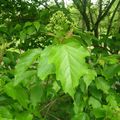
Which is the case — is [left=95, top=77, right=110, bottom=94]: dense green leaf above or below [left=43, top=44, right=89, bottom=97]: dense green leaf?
below

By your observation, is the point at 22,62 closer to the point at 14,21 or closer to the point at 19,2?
the point at 14,21

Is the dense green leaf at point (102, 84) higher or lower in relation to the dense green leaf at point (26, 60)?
lower

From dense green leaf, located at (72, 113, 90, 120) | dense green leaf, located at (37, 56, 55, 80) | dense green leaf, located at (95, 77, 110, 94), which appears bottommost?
dense green leaf, located at (72, 113, 90, 120)

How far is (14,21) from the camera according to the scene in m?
3.14

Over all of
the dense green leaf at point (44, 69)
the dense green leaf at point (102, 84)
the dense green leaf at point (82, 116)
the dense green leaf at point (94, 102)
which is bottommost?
the dense green leaf at point (82, 116)

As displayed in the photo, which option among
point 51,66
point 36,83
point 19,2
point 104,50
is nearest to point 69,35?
point 51,66

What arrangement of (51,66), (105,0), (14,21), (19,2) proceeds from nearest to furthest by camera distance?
1. (51,66)
2. (14,21)
3. (19,2)
4. (105,0)

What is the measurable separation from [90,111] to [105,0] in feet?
11.4

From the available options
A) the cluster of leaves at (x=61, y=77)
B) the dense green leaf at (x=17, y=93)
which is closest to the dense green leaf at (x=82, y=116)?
the cluster of leaves at (x=61, y=77)

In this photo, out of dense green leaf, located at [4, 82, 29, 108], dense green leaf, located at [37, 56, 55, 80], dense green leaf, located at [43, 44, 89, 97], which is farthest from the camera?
dense green leaf, located at [4, 82, 29, 108]

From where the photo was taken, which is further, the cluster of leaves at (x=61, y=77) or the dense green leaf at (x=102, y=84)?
the dense green leaf at (x=102, y=84)

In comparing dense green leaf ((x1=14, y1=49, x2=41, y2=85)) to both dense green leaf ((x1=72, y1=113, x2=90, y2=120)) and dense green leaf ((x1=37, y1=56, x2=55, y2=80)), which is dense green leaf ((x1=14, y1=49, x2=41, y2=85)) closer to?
dense green leaf ((x1=37, y1=56, x2=55, y2=80))

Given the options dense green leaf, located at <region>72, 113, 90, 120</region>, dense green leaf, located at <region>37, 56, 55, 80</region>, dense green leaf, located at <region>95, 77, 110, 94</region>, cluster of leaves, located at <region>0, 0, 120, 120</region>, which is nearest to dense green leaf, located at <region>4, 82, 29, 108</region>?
cluster of leaves, located at <region>0, 0, 120, 120</region>

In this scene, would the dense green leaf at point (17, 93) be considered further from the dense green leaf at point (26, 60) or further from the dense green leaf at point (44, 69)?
the dense green leaf at point (44, 69)
